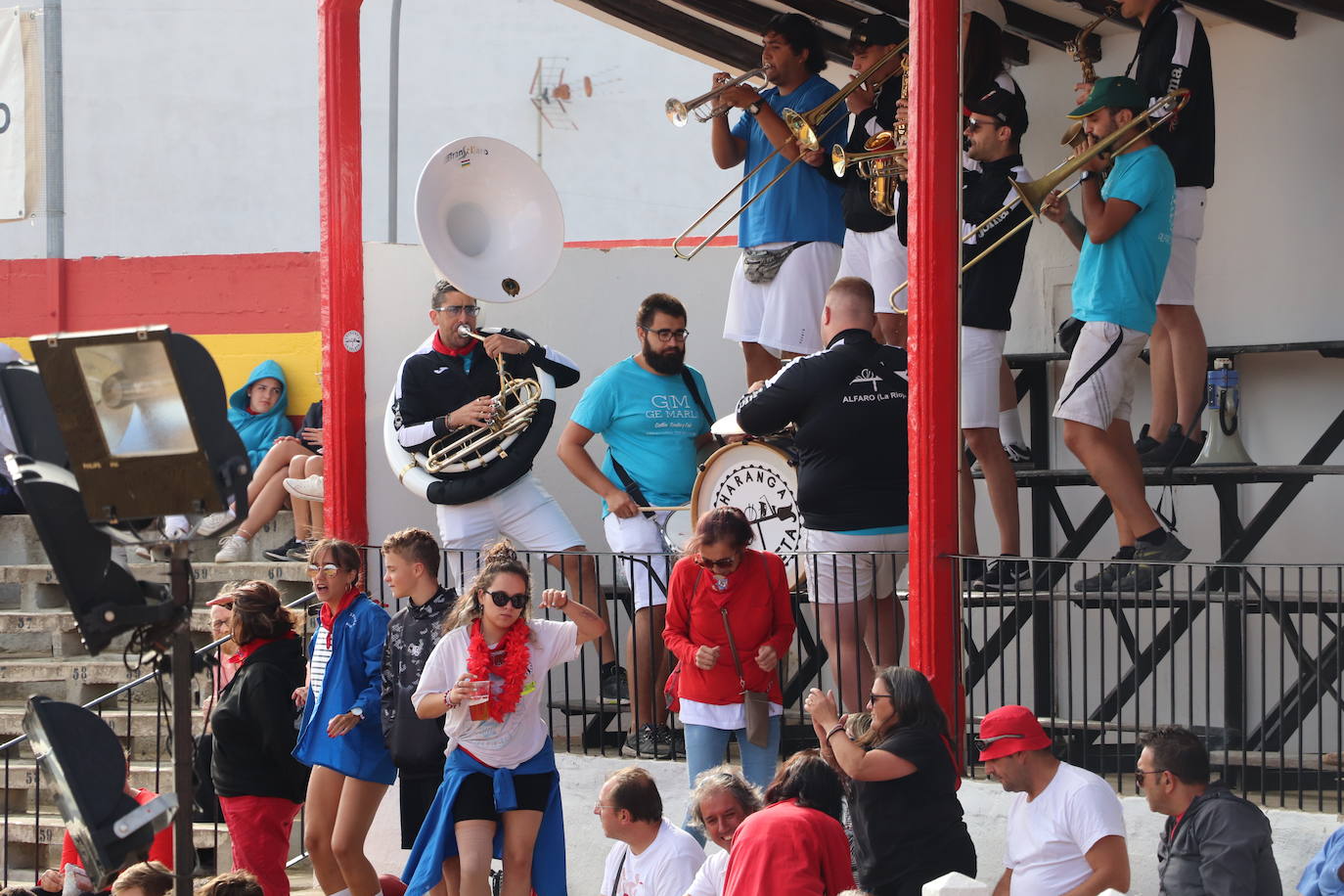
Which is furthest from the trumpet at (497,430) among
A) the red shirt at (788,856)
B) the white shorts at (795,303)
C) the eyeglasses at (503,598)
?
the red shirt at (788,856)

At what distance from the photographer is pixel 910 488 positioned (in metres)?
6.82

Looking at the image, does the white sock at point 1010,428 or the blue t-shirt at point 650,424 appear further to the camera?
the white sock at point 1010,428

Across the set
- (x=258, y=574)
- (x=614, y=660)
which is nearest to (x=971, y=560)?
(x=614, y=660)

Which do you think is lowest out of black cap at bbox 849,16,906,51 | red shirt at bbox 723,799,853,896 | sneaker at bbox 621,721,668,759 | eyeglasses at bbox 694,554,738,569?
sneaker at bbox 621,721,668,759

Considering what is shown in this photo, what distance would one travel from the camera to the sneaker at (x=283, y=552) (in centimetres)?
1012

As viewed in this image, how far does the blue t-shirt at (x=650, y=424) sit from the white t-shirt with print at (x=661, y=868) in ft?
8.29

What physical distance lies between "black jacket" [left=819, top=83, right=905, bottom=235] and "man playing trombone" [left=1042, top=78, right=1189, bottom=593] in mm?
1248

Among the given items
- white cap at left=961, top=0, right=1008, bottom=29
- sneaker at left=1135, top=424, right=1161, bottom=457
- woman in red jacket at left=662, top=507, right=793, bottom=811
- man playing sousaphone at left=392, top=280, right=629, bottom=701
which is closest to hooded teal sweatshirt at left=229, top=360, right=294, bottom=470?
man playing sousaphone at left=392, top=280, right=629, bottom=701

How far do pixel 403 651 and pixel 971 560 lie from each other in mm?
2257

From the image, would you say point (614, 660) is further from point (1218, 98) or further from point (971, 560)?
point (1218, 98)

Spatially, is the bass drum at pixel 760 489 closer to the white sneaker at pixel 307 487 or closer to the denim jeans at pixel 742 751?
the denim jeans at pixel 742 751

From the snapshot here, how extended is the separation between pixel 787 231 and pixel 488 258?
57.7 inches

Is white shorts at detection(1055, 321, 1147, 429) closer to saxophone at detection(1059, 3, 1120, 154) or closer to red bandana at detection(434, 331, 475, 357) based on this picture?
saxophone at detection(1059, 3, 1120, 154)

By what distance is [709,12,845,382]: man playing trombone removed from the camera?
8.73 meters
